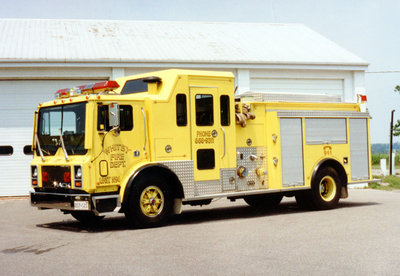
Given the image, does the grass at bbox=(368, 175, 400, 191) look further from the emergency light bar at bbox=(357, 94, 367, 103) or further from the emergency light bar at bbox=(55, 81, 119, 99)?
the emergency light bar at bbox=(55, 81, 119, 99)

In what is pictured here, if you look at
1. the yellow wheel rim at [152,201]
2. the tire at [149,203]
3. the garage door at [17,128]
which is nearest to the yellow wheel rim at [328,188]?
the tire at [149,203]

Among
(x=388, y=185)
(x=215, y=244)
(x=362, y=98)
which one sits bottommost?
(x=388, y=185)

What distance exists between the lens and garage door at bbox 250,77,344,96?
20906 millimetres

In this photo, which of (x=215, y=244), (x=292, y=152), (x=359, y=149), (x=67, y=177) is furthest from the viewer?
(x=359, y=149)

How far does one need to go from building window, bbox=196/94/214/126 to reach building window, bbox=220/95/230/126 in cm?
26

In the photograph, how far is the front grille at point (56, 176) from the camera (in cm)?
1095

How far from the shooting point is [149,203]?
36.8ft

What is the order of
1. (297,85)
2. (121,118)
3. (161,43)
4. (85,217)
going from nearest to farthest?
(121,118) → (85,217) → (297,85) → (161,43)


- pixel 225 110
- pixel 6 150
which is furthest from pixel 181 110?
pixel 6 150

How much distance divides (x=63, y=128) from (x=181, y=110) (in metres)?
2.20

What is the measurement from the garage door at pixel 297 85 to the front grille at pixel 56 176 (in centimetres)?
1045

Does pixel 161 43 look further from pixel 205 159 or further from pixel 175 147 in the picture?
pixel 175 147

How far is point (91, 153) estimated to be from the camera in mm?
10719

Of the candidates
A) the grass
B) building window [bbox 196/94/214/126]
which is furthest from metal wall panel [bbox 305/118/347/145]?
the grass
